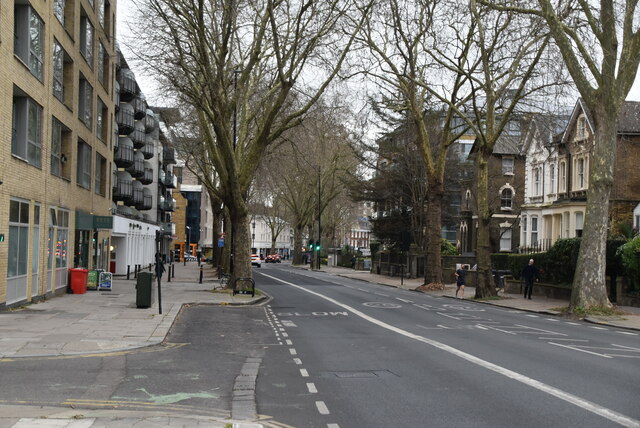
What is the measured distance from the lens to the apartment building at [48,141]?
19.4 m

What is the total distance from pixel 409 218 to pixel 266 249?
130 metres

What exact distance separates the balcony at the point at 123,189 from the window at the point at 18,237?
2942 cm

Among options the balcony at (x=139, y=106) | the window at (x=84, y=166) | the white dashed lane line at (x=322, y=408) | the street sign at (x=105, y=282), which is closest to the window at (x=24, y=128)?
the window at (x=84, y=166)

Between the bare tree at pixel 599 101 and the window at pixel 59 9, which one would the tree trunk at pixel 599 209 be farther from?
the window at pixel 59 9

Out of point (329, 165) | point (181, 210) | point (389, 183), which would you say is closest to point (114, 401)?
point (389, 183)

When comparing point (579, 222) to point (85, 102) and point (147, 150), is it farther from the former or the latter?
point (147, 150)

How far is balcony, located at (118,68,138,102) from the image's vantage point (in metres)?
50.3

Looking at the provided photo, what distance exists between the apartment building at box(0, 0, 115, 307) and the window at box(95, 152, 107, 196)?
0.93 m

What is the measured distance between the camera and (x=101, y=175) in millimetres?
37781

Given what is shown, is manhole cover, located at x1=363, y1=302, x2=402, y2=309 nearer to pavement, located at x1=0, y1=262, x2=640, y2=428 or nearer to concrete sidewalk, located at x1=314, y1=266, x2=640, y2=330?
pavement, located at x1=0, y1=262, x2=640, y2=428

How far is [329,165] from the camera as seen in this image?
72250 mm

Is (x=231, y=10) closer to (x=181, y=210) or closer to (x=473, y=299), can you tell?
(x=473, y=299)

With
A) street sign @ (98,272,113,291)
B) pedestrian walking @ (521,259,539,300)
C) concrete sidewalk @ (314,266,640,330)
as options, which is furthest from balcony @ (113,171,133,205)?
pedestrian walking @ (521,259,539,300)

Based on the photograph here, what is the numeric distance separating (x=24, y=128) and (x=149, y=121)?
48748 mm
